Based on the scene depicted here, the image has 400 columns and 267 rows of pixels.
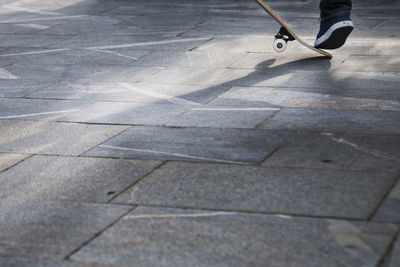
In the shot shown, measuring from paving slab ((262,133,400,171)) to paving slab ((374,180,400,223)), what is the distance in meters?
0.56

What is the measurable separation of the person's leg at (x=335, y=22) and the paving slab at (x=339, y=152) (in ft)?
9.20

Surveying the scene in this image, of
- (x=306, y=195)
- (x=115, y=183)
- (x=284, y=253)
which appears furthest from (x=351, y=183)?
(x=115, y=183)

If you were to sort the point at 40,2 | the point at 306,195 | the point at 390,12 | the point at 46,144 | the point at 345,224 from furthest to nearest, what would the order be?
the point at 40,2, the point at 390,12, the point at 46,144, the point at 306,195, the point at 345,224

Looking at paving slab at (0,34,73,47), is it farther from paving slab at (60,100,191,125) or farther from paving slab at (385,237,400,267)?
paving slab at (385,237,400,267)

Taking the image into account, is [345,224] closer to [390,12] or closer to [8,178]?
[8,178]

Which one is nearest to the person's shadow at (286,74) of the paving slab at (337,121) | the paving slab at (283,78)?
the paving slab at (283,78)

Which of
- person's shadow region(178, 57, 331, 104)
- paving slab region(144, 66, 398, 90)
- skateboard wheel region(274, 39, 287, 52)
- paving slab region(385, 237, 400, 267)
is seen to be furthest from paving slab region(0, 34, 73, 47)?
paving slab region(385, 237, 400, 267)

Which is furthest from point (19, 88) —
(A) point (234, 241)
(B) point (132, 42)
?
Answer: (A) point (234, 241)

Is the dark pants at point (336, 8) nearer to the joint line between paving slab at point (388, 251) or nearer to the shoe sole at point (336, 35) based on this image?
the shoe sole at point (336, 35)

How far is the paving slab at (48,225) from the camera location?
4.60 meters

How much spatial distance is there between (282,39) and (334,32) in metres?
0.76

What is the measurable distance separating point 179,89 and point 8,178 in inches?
115

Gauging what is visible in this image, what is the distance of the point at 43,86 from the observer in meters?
8.92

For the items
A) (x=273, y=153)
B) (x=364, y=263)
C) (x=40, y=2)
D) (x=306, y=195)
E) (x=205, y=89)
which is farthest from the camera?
(x=40, y=2)
